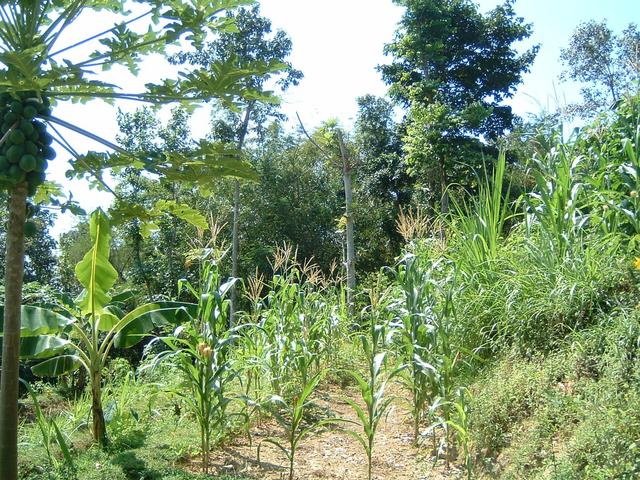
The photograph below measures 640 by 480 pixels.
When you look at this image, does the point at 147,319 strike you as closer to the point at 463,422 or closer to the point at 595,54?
the point at 463,422

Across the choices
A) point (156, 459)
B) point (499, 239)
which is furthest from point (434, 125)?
point (156, 459)

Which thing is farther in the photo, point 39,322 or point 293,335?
point 293,335

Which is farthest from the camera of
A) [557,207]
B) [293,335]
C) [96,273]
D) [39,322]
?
[293,335]

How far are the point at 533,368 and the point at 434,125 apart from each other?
577 inches

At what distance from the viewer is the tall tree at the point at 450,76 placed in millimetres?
18484

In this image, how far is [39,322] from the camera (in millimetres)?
4945

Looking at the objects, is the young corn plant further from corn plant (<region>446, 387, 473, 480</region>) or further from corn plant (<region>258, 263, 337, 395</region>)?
corn plant (<region>258, 263, 337, 395</region>)

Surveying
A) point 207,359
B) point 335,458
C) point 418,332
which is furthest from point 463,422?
point 207,359

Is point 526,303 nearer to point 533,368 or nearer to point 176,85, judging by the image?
point 533,368

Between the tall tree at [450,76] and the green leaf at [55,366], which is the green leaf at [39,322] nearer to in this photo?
the green leaf at [55,366]

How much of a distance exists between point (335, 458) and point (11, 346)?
276cm

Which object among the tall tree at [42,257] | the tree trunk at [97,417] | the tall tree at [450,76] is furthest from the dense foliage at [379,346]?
the tall tree at [42,257]

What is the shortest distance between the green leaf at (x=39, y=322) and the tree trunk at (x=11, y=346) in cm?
141

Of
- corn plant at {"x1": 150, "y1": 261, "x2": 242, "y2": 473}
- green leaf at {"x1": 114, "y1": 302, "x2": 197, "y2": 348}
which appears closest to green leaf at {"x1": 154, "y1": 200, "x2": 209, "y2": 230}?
corn plant at {"x1": 150, "y1": 261, "x2": 242, "y2": 473}
